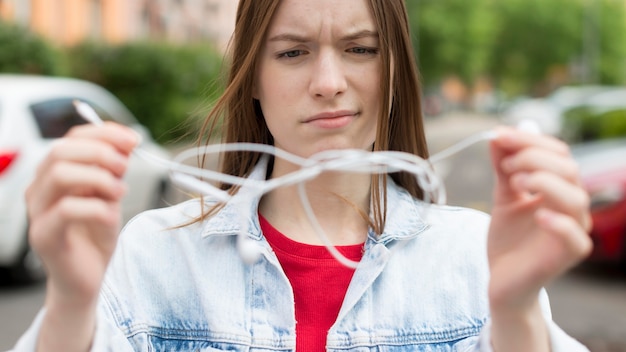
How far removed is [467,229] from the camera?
1.87 meters

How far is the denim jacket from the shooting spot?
5.76 feet

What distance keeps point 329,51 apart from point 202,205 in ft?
1.61

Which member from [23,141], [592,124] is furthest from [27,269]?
[592,124]

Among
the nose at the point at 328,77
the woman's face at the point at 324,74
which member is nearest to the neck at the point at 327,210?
the woman's face at the point at 324,74

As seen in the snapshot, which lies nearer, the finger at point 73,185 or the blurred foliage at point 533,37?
the finger at point 73,185

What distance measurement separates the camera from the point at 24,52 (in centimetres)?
1274

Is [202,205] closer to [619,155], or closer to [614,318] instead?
[614,318]

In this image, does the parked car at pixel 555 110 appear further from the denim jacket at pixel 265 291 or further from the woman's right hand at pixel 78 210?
the woman's right hand at pixel 78 210

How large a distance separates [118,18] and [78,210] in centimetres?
2362

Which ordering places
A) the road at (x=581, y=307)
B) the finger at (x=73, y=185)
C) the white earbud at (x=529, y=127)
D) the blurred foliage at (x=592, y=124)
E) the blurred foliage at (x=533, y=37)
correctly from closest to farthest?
the finger at (x=73, y=185), the white earbud at (x=529, y=127), the road at (x=581, y=307), the blurred foliage at (x=592, y=124), the blurred foliage at (x=533, y=37)

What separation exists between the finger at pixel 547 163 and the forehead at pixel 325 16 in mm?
601

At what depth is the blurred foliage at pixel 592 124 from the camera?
1402 cm

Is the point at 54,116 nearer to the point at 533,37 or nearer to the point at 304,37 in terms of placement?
the point at 304,37

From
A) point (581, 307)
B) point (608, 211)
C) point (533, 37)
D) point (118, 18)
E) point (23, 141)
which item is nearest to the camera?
point (581, 307)
